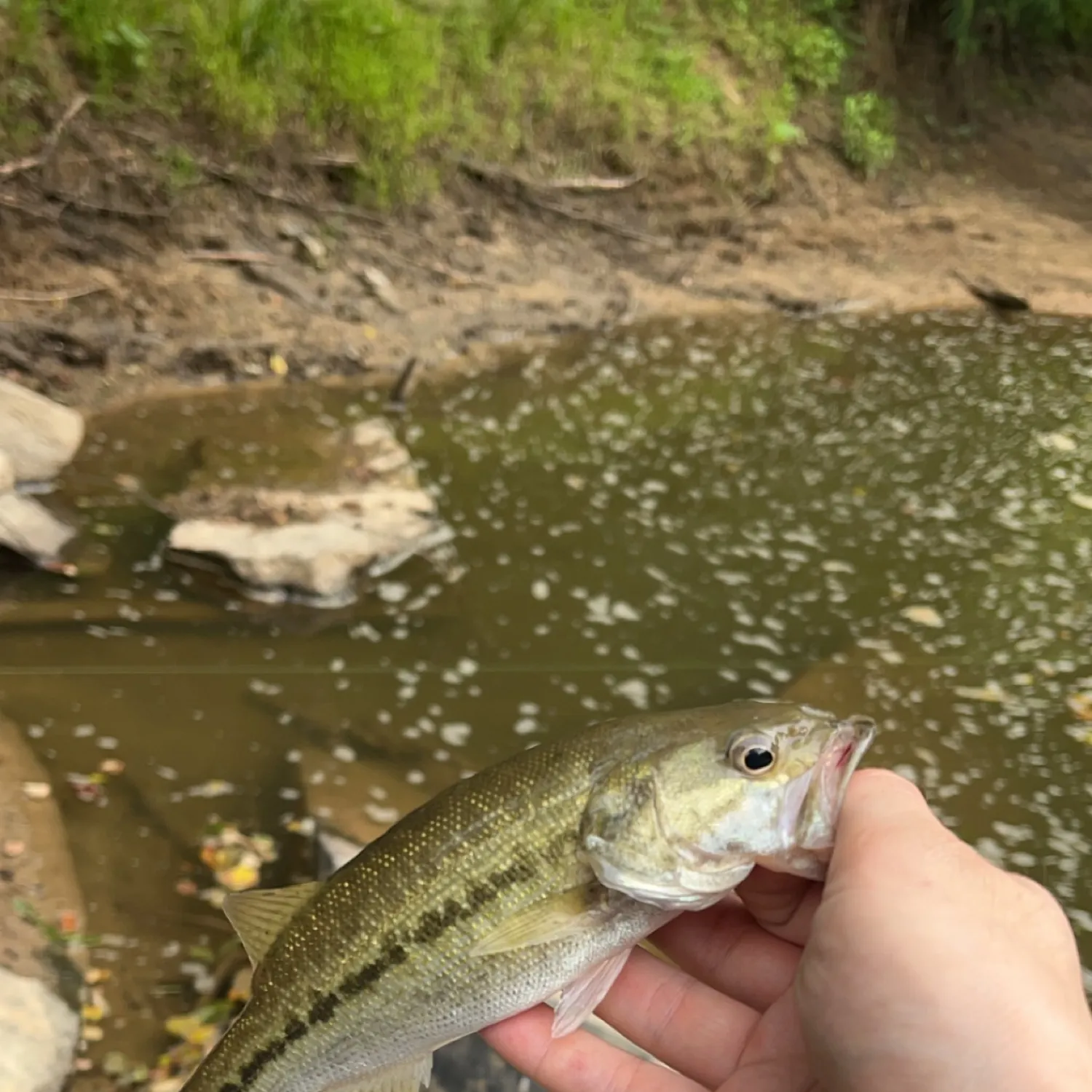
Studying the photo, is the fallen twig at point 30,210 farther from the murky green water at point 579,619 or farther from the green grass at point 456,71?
the murky green water at point 579,619

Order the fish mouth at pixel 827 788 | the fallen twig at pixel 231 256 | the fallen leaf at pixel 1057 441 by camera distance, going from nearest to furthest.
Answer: the fish mouth at pixel 827 788, the fallen leaf at pixel 1057 441, the fallen twig at pixel 231 256

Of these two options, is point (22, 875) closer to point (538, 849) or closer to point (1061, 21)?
point (538, 849)

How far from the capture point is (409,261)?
7230mm

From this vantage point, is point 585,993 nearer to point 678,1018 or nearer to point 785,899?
point 678,1018

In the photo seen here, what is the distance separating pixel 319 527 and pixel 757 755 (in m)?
3.07

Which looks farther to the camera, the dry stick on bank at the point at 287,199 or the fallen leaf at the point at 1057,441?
the dry stick on bank at the point at 287,199

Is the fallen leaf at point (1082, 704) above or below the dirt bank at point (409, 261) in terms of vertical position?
below

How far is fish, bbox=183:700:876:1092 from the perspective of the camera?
6.01 ft

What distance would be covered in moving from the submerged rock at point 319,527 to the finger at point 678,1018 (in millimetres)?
2388

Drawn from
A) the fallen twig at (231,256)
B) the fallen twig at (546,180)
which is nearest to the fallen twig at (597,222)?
the fallen twig at (546,180)

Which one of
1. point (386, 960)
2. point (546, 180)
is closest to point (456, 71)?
point (546, 180)

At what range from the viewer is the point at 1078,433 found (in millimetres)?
6180

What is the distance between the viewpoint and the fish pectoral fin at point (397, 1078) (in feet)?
6.82

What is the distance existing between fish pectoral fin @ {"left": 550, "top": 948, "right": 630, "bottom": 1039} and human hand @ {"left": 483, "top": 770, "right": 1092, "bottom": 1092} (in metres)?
0.24
